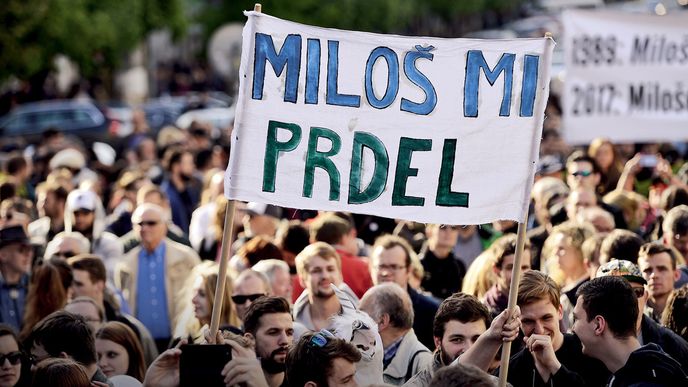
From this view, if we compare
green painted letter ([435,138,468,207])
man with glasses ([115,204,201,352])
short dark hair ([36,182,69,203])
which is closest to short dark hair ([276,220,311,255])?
man with glasses ([115,204,201,352])

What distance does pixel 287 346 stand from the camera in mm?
7449

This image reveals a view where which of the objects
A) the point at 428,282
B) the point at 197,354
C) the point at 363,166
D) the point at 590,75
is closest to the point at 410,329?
the point at 363,166

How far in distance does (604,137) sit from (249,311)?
7015 mm

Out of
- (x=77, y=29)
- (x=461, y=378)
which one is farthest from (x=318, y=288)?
(x=77, y=29)

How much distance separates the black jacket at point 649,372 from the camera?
6305 millimetres

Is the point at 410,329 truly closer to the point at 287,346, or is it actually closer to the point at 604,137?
the point at 287,346

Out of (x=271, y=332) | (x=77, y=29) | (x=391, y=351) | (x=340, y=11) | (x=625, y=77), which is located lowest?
(x=391, y=351)

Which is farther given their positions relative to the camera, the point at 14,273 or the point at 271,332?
the point at 14,273

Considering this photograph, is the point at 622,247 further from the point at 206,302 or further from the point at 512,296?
the point at 512,296

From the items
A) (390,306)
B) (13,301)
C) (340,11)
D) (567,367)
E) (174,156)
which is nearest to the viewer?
(567,367)

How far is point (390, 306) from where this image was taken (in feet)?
25.8

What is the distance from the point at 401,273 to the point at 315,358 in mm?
3102

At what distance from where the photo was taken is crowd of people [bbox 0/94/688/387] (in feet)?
21.6

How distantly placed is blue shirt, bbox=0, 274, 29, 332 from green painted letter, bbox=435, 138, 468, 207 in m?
4.25
